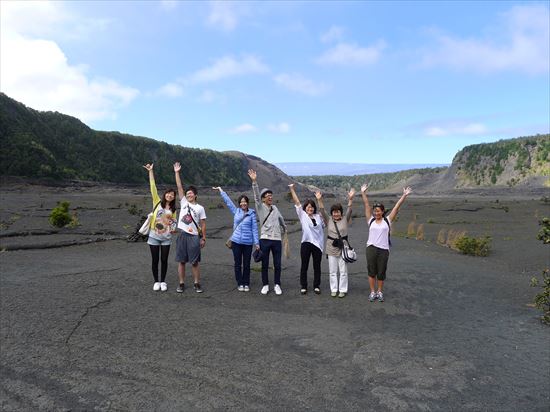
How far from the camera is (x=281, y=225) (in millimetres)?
7754

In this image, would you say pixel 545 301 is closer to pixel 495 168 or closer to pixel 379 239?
pixel 379 239

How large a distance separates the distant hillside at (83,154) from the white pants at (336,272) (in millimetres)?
42205

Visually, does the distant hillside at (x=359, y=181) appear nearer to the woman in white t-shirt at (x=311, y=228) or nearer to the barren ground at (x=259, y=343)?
the barren ground at (x=259, y=343)

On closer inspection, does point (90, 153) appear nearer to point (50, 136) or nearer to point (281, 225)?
point (50, 136)

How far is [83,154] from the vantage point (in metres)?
55.2

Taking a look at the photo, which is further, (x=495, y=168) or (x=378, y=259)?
(x=495, y=168)

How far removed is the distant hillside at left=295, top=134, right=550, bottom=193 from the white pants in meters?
70.6

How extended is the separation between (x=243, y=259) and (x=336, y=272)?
1.84 m

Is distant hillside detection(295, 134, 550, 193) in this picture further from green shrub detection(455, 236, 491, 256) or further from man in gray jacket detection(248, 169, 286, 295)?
man in gray jacket detection(248, 169, 286, 295)

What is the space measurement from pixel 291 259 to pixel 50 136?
51.7 meters

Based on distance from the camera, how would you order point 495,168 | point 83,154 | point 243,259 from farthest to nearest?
point 495,168, point 83,154, point 243,259

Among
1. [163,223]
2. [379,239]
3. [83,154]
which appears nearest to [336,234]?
[379,239]

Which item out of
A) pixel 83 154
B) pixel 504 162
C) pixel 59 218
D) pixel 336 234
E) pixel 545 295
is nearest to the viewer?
pixel 545 295

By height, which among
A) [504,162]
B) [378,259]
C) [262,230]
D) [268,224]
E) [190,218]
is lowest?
[378,259]
